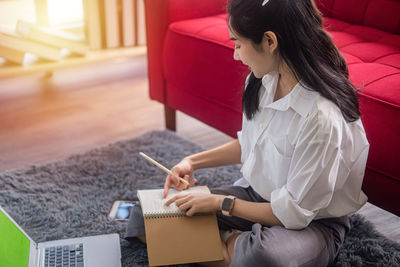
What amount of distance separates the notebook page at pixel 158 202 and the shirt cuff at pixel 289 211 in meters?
0.23

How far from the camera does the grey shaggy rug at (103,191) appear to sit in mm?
1229

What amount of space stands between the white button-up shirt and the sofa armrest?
2.39 feet

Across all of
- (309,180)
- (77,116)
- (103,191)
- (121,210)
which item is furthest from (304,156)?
(77,116)

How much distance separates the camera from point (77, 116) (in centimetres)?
209

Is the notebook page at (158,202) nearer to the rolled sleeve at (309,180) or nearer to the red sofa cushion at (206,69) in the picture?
the rolled sleeve at (309,180)

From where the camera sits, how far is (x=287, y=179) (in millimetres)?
1004

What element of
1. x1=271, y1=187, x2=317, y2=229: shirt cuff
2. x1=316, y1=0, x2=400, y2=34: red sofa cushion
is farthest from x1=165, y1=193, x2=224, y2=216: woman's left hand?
x1=316, y1=0, x2=400, y2=34: red sofa cushion

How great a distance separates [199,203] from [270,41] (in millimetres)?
380

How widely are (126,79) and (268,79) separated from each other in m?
1.52

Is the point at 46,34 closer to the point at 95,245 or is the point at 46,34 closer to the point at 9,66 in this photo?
the point at 9,66

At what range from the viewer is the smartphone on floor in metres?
1.38

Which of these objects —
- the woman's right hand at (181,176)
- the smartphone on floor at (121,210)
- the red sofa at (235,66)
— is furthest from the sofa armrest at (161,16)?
the woman's right hand at (181,176)

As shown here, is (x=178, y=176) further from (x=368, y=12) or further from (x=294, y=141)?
(x=368, y=12)

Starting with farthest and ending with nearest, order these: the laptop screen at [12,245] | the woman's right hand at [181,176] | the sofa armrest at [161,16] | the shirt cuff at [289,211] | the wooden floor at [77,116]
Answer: the wooden floor at [77,116] → the sofa armrest at [161,16] → the woman's right hand at [181,176] → the shirt cuff at [289,211] → the laptop screen at [12,245]
